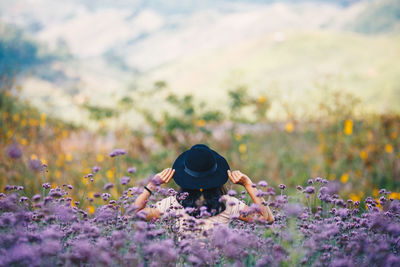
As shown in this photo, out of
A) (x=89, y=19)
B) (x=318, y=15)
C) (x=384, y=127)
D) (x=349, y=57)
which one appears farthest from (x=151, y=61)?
(x=384, y=127)

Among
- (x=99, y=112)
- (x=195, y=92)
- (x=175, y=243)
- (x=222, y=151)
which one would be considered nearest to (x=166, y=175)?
(x=175, y=243)

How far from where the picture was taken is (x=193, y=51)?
22.5 m

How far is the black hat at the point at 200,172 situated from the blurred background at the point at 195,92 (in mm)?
607

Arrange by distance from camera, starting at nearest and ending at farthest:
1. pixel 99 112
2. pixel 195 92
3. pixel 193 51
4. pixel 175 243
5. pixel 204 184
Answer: pixel 175 243
pixel 204 184
pixel 99 112
pixel 195 92
pixel 193 51

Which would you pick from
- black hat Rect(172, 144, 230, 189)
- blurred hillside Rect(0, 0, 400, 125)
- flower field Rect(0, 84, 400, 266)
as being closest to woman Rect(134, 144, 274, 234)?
black hat Rect(172, 144, 230, 189)

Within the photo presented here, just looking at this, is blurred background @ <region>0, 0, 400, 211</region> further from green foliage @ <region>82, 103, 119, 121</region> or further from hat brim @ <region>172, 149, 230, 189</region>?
hat brim @ <region>172, 149, 230, 189</region>

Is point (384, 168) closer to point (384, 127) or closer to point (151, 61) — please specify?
point (384, 127)

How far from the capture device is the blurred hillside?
33.7 ft

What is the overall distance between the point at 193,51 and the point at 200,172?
20697 mm

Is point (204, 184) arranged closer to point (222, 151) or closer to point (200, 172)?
point (200, 172)

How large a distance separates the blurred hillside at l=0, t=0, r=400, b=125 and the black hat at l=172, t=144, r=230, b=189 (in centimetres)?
398

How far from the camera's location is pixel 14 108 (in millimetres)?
6488

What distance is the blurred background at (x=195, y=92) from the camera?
543cm

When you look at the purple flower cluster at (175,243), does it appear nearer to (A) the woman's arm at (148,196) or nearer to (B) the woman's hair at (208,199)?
(A) the woman's arm at (148,196)
